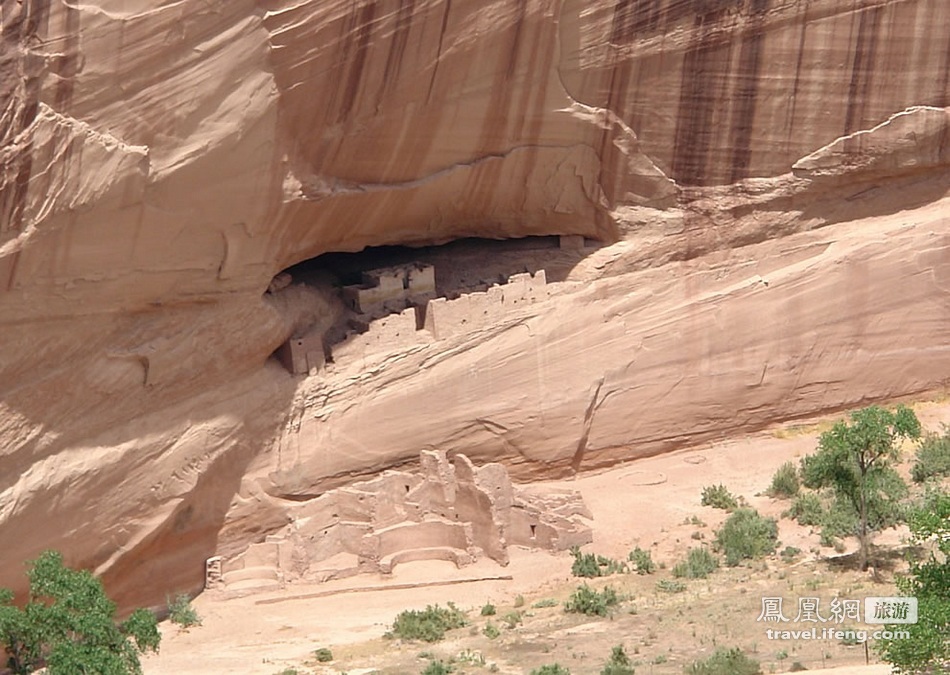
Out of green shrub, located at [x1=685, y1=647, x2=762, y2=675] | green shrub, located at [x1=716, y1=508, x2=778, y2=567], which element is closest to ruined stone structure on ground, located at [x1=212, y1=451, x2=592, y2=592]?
green shrub, located at [x1=716, y1=508, x2=778, y2=567]

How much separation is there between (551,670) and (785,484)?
5.65 m

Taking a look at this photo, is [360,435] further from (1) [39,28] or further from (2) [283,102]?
(1) [39,28]

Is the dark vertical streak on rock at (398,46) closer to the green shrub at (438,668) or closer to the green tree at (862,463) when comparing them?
the green tree at (862,463)

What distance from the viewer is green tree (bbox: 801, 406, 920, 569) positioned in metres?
18.5

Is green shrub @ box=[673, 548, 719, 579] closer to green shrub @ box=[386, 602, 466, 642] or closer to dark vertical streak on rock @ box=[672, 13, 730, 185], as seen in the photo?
green shrub @ box=[386, 602, 466, 642]

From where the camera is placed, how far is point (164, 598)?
64.2 feet

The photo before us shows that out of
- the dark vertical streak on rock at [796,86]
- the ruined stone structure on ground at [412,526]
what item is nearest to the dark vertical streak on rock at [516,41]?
the dark vertical streak on rock at [796,86]

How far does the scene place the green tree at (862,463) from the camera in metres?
18.5

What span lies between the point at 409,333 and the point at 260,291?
1970 mm

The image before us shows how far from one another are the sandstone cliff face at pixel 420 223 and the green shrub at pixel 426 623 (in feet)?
7.76

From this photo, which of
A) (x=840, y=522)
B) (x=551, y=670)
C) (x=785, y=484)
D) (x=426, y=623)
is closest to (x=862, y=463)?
(x=840, y=522)

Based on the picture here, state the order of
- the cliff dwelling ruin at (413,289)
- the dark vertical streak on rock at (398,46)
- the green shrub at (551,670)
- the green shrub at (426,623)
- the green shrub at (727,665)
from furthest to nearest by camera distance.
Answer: the cliff dwelling ruin at (413,289) → the dark vertical streak on rock at (398,46) → the green shrub at (426,623) → the green shrub at (551,670) → the green shrub at (727,665)

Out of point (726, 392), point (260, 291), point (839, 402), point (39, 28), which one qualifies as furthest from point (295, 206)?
point (839, 402)

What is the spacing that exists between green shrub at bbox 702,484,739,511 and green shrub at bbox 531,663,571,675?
481 cm
